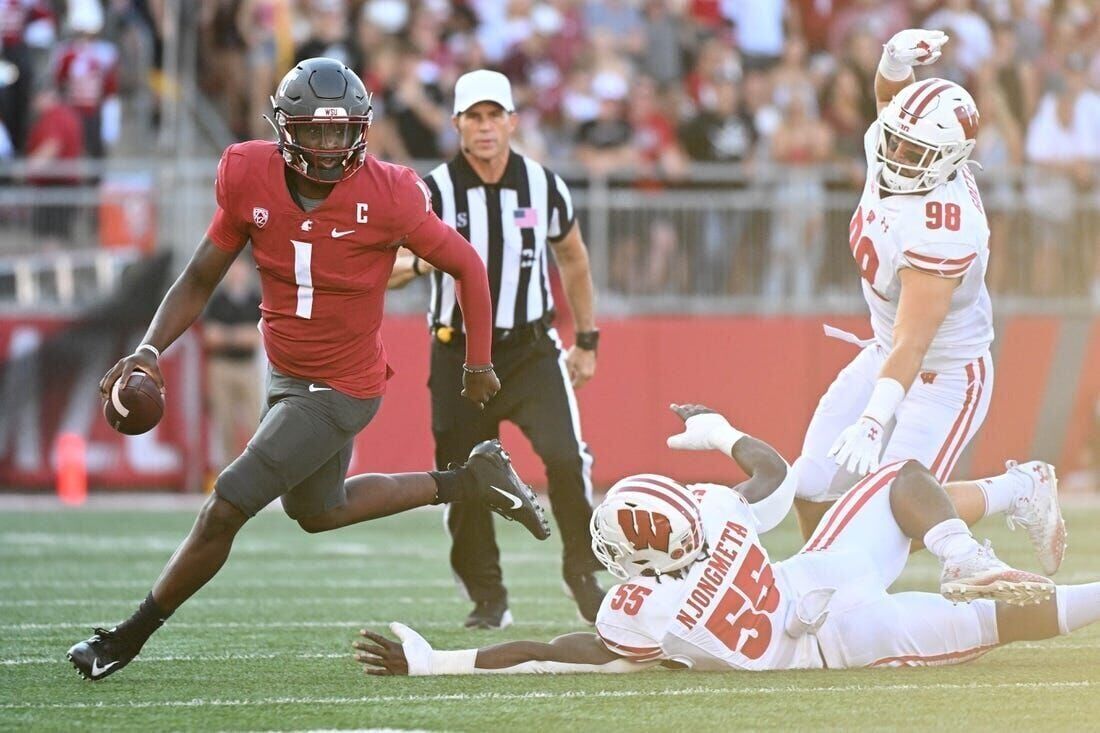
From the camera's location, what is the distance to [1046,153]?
1279cm

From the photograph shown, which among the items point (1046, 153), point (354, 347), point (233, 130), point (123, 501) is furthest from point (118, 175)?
point (354, 347)

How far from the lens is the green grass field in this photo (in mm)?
4391

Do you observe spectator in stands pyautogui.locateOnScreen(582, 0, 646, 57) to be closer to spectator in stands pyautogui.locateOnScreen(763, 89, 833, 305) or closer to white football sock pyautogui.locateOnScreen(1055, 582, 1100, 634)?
spectator in stands pyautogui.locateOnScreen(763, 89, 833, 305)

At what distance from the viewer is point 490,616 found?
650 cm

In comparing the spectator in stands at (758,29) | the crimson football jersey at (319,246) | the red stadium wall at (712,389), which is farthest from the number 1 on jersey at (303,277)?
the spectator in stands at (758,29)

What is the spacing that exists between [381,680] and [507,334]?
73.7 inches

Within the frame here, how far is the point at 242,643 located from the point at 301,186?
1.57 metres

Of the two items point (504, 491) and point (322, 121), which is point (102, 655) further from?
point (322, 121)

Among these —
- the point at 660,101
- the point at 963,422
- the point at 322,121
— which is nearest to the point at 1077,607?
the point at 963,422

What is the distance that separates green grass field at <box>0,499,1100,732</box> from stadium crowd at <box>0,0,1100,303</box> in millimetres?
4497

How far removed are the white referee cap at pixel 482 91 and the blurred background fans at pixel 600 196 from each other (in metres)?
5.60

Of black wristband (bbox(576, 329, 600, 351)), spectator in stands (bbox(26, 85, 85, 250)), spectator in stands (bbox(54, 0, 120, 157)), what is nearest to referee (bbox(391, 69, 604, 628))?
black wristband (bbox(576, 329, 600, 351))

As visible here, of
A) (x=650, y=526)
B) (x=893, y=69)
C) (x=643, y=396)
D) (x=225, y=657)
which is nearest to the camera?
(x=650, y=526)

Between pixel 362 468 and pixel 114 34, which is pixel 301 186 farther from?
pixel 114 34
